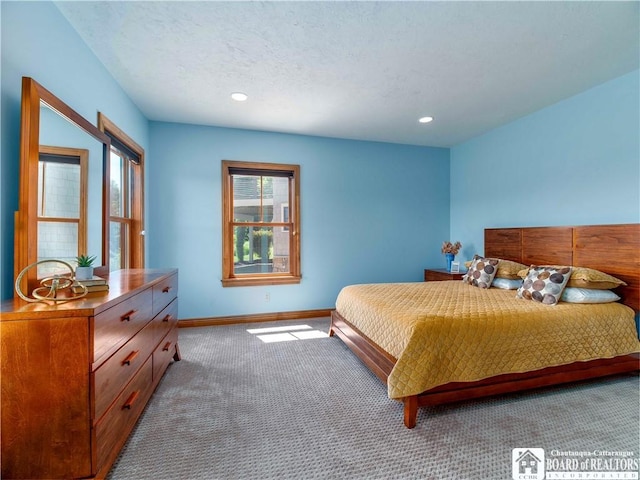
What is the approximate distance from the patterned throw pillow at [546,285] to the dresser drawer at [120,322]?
3.09 metres

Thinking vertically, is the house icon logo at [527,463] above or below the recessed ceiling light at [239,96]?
below

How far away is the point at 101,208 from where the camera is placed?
220 centimetres

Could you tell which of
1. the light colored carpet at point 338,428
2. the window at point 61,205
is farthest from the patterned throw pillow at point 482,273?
the window at point 61,205

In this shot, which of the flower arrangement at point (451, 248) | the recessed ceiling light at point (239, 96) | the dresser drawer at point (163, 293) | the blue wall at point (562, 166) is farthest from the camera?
the flower arrangement at point (451, 248)

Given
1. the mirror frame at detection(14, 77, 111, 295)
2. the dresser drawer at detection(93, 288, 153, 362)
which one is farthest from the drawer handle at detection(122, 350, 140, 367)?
the mirror frame at detection(14, 77, 111, 295)

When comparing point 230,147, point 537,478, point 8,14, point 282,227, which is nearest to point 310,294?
point 282,227

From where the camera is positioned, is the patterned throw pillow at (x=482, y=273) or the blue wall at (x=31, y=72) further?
the patterned throw pillow at (x=482, y=273)

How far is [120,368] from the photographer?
1482 mm

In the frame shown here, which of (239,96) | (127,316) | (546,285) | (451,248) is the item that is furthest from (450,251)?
(127,316)

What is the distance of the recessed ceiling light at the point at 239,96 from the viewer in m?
2.86

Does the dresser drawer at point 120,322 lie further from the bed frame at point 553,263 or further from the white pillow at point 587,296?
the white pillow at point 587,296

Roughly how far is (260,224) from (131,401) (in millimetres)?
2662
